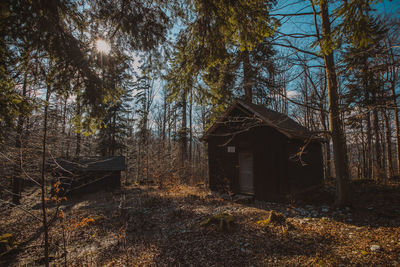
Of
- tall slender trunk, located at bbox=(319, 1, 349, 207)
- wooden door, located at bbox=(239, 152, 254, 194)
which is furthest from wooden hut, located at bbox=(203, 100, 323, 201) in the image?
tall slender trunk, located at bbox=(319, 1, 349, 207)

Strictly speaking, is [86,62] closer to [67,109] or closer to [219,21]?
[67,109]

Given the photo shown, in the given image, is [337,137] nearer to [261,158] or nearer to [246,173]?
[261,158]

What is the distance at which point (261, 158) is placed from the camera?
8.95 meters

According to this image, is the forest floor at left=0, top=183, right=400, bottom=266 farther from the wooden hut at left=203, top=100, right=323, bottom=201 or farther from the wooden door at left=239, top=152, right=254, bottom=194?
the wooden door at left=239, top=152, right=254, bottom=194

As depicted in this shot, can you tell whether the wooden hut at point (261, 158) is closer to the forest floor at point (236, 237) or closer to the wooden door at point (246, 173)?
the wooden door at point (246, 173)

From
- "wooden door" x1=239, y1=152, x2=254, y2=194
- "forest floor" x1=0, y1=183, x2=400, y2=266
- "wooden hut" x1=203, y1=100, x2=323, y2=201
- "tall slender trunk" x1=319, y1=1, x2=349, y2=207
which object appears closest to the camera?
"forest floor" x1=0, y1=183, x2=400, y2=266

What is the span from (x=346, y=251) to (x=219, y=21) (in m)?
5.63

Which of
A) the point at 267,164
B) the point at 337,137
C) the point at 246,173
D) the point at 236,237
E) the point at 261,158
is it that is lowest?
the point at 236,237

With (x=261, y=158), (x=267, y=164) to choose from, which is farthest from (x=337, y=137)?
(x=261, y=158)

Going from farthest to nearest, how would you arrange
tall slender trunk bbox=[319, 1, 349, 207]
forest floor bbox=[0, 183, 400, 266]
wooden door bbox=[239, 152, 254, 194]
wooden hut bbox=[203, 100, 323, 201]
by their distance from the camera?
1. wooden door bbox=[239, 152, 254, 194]
2. wooden hut bbox=[203, 100, 323, 201]
3. tall slender trunk bbox=[319, 1, 349, 207]
4. forest floor bbox=[0, 183, 400, 266]

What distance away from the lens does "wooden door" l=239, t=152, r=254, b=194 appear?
32.4 feet

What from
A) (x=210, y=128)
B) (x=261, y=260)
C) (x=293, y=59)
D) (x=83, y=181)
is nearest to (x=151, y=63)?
(x=293, y=59)

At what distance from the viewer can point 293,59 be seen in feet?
17.1

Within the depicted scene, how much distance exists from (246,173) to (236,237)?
534 centimetres
